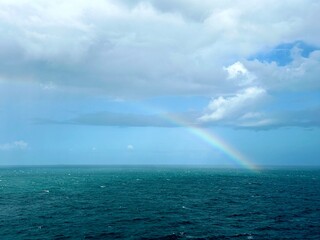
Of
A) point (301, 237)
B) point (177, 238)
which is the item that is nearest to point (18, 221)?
point (177, 238)

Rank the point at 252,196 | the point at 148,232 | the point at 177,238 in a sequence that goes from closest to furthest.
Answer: the point at 177,238 → the point at 148,232 → the point at 252,196

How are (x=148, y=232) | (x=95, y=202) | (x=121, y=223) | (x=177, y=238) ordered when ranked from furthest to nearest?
1. (x=95, y=202)
2. (x=121, y=223)
3. (x=148, y=232)
4. (x=177, y=238)

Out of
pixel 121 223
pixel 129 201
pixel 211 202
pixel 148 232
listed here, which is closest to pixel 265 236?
pixel 148 232

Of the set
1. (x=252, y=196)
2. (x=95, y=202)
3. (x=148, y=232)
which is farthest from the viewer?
(x=252, y=196)

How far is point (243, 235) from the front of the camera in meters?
62.2

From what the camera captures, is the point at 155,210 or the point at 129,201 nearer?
the point at 155,210

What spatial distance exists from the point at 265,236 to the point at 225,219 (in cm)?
1624

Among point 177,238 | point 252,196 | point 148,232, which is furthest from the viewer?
point 252,196

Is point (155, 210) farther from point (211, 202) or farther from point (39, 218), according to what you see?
point (39, 218)

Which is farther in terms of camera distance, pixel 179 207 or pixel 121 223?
pixel 179 207

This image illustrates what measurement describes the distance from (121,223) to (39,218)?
2226 centimetres

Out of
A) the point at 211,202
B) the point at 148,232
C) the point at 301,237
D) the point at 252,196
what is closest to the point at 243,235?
the point at 301,237

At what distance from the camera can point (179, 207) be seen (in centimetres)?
9281

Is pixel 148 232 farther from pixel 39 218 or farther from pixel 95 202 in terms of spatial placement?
pixel 95 202
